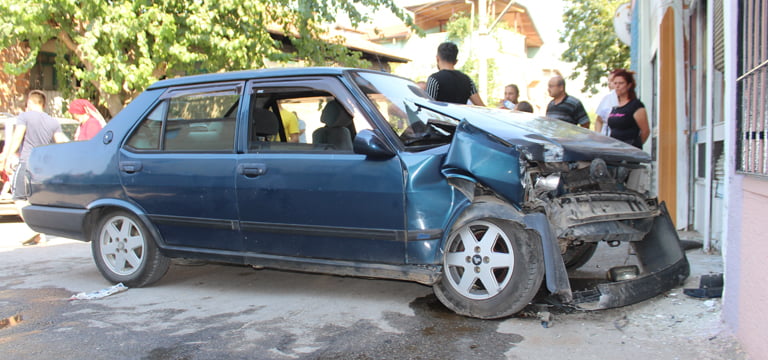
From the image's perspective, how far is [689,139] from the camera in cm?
659

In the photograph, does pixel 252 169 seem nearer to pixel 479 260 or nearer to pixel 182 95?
pixel 182 95

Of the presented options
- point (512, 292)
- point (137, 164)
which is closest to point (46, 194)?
point (137, 164)

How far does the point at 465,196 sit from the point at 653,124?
19.7 feet

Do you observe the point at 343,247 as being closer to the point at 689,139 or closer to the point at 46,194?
the point at 46,194

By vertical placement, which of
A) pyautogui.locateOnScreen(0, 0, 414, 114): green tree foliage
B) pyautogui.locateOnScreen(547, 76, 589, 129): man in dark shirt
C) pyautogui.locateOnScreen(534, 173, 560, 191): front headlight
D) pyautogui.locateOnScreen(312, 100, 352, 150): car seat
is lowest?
pyautogui.locateOnScreen(534, 173, 560, 191): front headlight

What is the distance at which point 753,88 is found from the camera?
10.2 feet

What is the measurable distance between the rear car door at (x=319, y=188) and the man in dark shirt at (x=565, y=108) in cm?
327

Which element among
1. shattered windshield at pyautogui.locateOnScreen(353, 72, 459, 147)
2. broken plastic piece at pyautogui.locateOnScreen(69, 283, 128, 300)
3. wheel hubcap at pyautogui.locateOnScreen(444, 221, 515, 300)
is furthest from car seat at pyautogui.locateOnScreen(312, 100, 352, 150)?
broken plastic piece at pyautogui.locateOnScreen(69, 283, 128, 300)

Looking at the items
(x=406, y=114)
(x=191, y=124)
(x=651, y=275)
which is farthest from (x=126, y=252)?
(x=651, y=275)

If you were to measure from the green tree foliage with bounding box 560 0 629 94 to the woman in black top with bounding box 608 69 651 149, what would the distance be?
16.5 metres

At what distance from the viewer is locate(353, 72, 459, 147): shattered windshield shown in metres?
3.90

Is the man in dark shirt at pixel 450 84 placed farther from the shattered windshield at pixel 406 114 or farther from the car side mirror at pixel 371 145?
the car side mirror at pixel 371 145

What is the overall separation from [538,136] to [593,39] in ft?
67.0

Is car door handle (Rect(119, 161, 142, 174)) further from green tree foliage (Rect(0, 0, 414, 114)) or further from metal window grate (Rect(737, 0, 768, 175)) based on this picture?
green tree foliage (Rect(0, 0, 414, 114))
